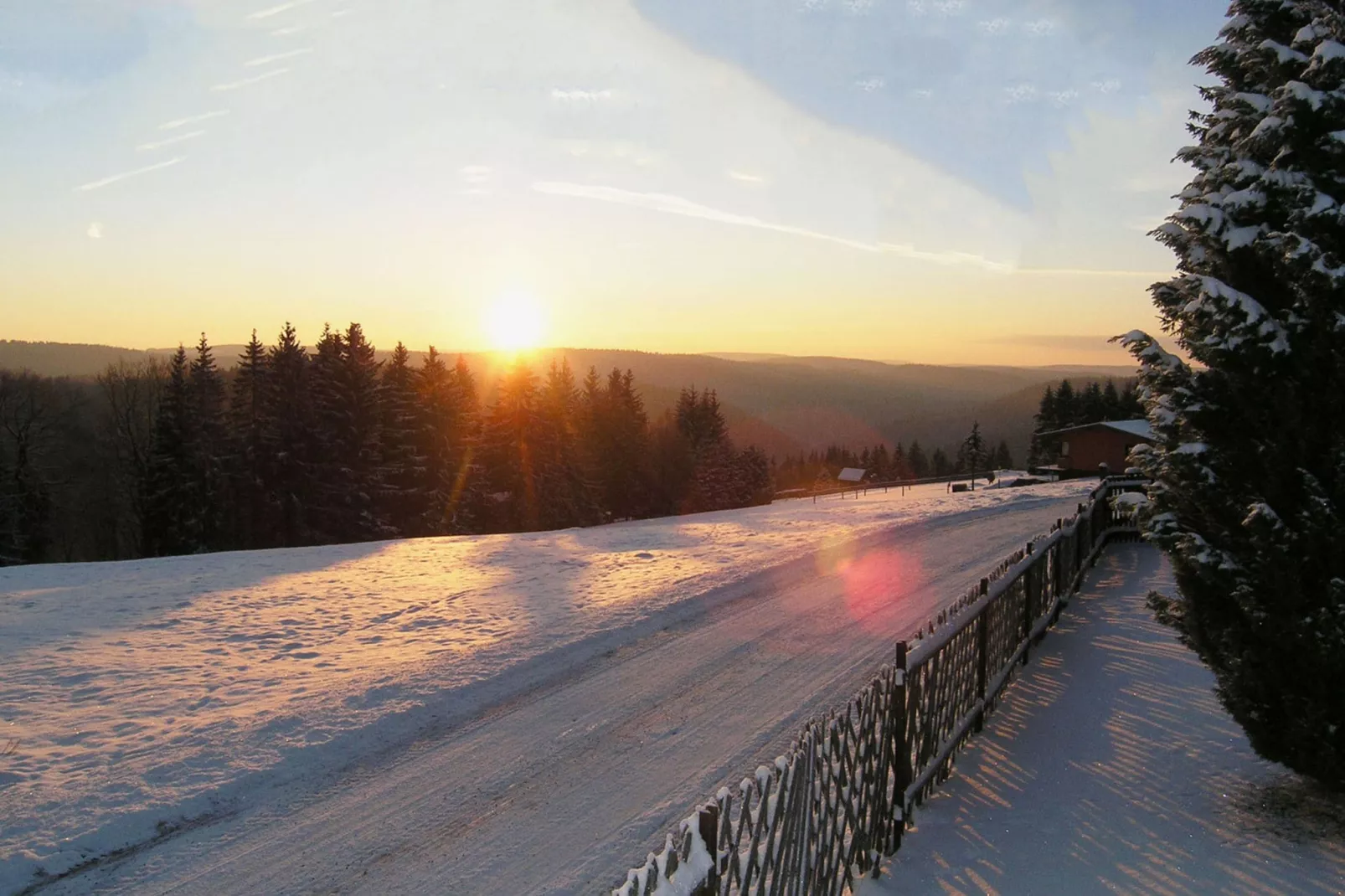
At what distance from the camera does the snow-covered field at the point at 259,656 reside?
694 cm

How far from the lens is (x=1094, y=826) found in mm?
6129

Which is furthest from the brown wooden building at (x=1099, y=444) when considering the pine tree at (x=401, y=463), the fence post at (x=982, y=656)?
the fence post at (x=982, y=656)

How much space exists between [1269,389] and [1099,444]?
57839 mm

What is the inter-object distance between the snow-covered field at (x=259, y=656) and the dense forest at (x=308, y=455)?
899 inches

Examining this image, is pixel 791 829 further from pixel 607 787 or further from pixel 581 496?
pixel 581 496

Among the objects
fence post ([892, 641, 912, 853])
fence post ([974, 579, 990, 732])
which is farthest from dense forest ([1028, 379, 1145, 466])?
fence post ([892, 641, 912, 853])

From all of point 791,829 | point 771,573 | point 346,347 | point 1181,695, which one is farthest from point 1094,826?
point 346,347

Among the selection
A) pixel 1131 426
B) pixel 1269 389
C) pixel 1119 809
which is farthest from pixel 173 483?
pixel 1131 426

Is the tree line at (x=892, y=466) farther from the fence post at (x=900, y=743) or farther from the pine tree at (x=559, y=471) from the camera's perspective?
the fence post at (x=900, y=743)

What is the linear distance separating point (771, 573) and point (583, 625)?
17.9 feet

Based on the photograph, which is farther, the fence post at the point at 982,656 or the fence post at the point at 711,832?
the fence post at the point at 982,656

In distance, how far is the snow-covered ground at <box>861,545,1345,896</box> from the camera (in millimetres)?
5402

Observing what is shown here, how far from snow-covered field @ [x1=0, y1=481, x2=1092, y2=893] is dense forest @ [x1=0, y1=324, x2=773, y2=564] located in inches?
899

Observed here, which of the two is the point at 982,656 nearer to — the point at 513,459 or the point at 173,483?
the point at 513,459
